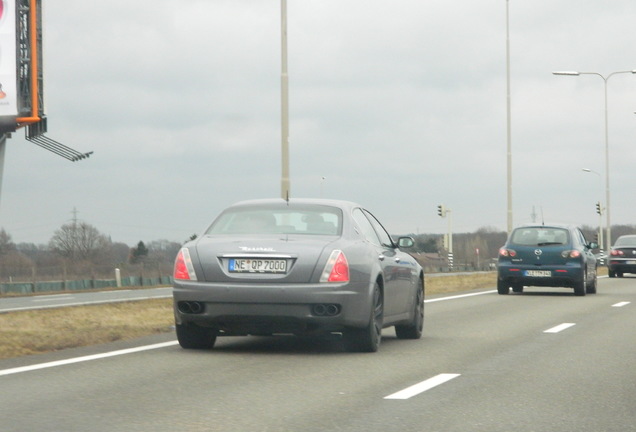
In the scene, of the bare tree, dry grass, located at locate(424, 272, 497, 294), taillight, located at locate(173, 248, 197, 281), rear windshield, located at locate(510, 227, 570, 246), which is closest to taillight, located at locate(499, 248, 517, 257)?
rear windshield, located at locate(510, 227, 570, 246)

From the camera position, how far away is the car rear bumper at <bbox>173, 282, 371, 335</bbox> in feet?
36.7

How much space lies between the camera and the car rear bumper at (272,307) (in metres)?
11.2

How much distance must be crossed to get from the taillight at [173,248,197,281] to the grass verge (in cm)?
179

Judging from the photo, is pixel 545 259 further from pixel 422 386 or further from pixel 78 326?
pixel 422 386

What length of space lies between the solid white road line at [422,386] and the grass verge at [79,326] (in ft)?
14.4

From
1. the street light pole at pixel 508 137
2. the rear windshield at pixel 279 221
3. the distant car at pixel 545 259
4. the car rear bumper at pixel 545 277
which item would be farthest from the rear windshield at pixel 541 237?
the street light pole at pixel 508 137

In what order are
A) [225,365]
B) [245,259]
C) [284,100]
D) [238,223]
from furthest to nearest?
1. [284,100]
2. [238,223]
3. [245,259]
4. [225,365]

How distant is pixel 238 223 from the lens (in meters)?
12.2

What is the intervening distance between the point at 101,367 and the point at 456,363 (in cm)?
310

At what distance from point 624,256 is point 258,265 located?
110ft

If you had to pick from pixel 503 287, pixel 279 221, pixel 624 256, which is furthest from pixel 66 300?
pixel 279 221

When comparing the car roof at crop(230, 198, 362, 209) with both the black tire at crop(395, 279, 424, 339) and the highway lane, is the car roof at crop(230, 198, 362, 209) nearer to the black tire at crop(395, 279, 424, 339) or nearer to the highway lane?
the black tire at crop(395, 279, 424, 339)

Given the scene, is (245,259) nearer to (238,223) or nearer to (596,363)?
(238,223)

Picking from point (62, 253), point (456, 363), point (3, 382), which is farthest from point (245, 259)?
point (62, 253)
